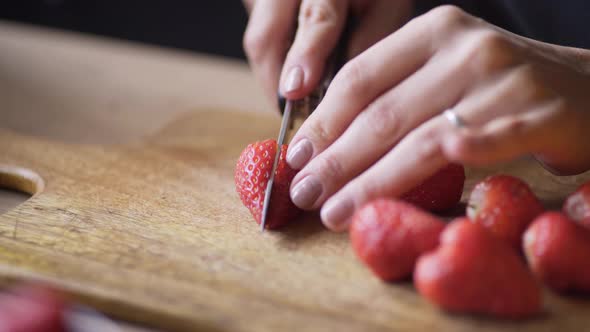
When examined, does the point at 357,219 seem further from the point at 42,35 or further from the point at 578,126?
the point at 42,35

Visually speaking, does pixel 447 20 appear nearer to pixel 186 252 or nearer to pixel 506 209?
pixel 506 209

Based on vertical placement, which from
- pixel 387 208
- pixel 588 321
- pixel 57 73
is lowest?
pixel 57 73

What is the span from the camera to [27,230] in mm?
1105

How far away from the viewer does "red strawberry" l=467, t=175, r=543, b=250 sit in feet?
3.15

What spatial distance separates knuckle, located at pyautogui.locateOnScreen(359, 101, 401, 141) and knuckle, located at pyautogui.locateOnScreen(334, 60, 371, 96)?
0.11ft

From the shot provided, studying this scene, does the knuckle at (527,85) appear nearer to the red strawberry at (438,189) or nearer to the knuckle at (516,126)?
the knuckle at (516,126)

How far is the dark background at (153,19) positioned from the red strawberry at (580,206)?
2.03m

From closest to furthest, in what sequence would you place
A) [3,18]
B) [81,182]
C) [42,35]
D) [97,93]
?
[81,182] < [97,93] < [42,35] < [3,18]

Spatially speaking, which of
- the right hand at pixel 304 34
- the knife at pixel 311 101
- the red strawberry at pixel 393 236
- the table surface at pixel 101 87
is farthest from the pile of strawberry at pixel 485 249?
the table surface at pixel 101 87

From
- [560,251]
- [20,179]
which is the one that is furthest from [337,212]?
[20,179]

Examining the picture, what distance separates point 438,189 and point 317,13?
19.8 inches

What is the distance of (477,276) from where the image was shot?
0.80 metres

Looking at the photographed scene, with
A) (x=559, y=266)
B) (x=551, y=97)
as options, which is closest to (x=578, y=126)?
(x=551, y=97)

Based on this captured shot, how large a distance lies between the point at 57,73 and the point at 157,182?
1.03 m
